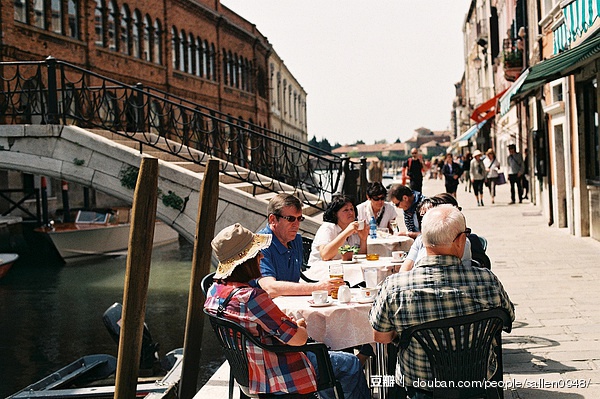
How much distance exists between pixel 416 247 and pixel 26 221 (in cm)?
2196

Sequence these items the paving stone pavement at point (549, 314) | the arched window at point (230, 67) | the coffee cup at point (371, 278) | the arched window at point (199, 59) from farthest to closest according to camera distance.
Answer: the arched window at point (230, 67) → the arched window at point (199, 59) → the paving stone pavement at point (549, 314) → the coffee cup at point (371, 278)

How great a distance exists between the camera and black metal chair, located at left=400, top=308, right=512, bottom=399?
11.6ft

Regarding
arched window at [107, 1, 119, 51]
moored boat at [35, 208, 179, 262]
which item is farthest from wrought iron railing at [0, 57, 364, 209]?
arched window at [107, 1, 119, 51]

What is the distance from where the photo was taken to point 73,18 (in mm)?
22609

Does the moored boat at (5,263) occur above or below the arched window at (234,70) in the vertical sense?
below

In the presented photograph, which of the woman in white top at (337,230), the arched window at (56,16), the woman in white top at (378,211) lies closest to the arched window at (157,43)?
the arched window at (56,16)

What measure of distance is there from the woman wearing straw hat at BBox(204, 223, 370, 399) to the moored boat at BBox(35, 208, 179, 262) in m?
19.1

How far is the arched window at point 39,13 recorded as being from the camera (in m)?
20.6

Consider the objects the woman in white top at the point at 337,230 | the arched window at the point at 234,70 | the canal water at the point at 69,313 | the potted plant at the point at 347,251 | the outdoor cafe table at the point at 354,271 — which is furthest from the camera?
the arched window at the point at 234,70

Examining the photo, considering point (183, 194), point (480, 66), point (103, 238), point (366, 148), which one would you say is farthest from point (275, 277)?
point (366, 148)

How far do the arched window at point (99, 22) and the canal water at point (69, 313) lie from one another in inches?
281

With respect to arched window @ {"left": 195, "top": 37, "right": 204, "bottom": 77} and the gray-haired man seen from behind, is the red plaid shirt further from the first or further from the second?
arched window @ {"left": 195, "top": 37, "right": 204, "bottom": 77}

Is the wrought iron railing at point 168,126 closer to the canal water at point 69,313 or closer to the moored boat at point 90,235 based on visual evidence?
the canal water at point 69,313

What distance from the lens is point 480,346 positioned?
361 centimetres
